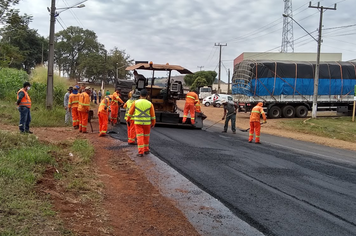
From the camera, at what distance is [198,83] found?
66562mm

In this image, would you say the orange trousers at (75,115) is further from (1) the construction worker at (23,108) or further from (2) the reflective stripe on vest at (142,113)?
(2) the reflective stripe on vest at (142,113)

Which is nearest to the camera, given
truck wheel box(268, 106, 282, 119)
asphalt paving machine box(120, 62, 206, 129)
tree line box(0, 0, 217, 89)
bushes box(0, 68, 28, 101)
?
asphalt paving machine box(120, 62, 206, 129)

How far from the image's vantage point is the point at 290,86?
23797 mm

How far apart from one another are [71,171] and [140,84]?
32.1 ft

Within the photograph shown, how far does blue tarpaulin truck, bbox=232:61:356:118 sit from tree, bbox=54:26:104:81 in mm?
54320

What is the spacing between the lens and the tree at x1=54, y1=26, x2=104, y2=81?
7225 cm

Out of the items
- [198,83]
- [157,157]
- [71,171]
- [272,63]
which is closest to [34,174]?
[71,171]

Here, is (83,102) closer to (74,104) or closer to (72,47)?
(74,104)

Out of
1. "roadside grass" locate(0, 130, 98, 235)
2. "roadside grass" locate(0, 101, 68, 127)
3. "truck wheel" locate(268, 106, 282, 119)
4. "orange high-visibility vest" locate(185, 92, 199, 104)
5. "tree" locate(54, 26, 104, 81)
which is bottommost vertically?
"roadside grass" locate(0, 130, 98, 235)

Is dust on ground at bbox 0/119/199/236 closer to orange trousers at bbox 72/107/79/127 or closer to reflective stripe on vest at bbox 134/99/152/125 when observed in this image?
reflective stripe on vest at bbox 134/99/152/125

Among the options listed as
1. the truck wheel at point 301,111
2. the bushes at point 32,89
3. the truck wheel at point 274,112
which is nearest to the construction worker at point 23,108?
the bushes at point 32,89

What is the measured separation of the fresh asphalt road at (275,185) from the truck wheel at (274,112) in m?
14.1

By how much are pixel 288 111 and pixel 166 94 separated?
1192 cm

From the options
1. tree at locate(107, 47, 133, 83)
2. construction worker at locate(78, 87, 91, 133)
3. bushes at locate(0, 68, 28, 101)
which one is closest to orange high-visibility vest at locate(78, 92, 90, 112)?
construction worker at locate(78, 87, 91, 133)
